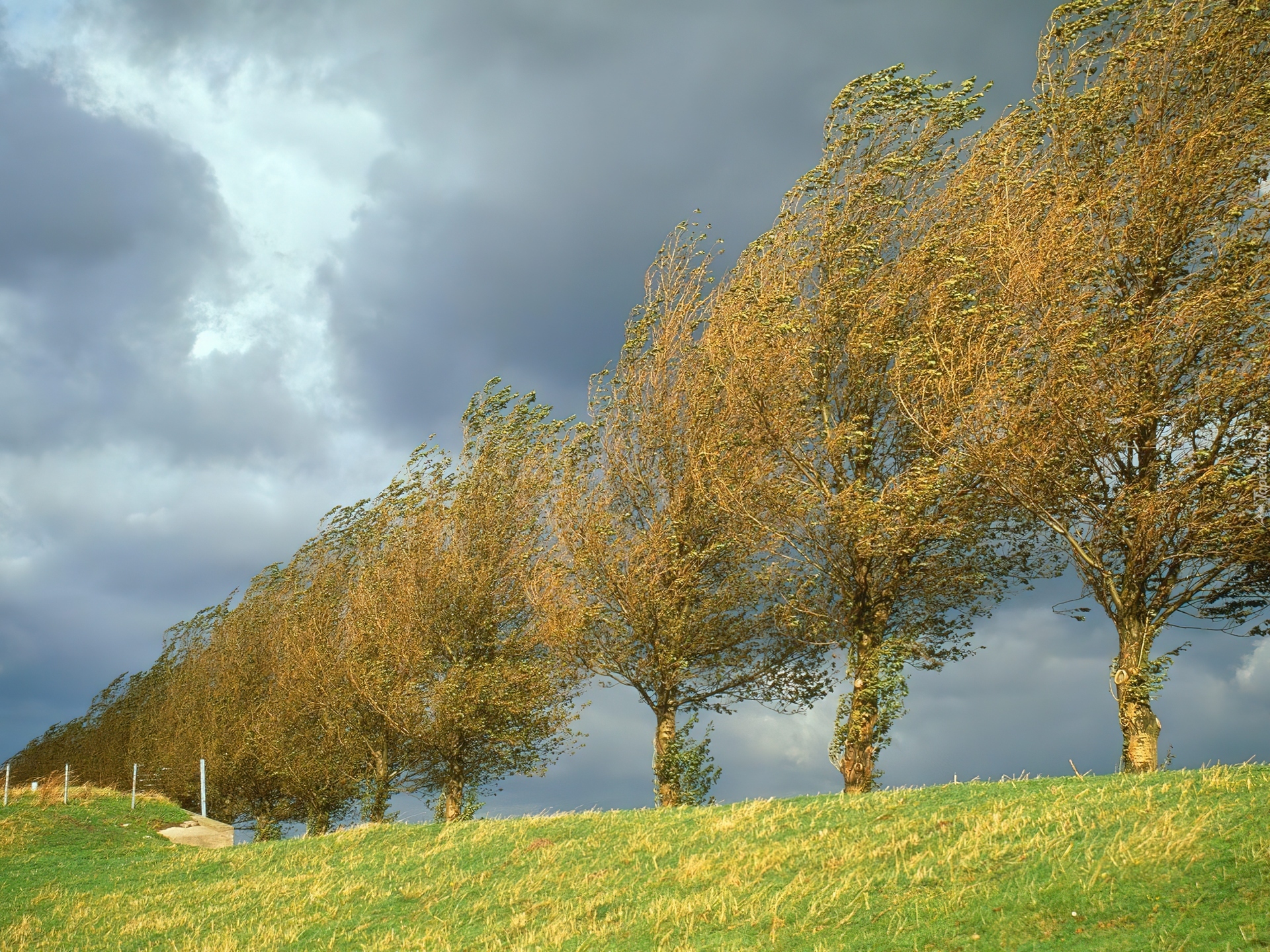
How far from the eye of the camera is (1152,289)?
19.4m

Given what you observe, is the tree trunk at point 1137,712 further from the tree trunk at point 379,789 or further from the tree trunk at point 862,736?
the tree trunk at point 379,789

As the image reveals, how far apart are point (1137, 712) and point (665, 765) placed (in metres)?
11.0

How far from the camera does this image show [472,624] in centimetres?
3016

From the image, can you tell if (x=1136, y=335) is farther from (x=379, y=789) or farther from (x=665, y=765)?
(x=379, y=789)

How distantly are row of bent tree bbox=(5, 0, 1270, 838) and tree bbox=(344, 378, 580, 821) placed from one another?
0.10 m

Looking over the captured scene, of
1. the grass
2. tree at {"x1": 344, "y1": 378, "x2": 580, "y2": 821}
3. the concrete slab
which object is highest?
tree at {"x1": 344, "y1": 378, "x2": 580, "y2": 821}

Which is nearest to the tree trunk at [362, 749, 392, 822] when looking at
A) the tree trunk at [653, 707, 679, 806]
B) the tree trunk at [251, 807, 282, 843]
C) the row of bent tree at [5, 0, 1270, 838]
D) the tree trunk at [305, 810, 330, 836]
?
the row of bent tree at [5, 0, 1270, 838]

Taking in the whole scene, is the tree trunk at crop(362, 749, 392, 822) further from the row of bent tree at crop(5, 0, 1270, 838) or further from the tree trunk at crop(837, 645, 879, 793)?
the tree trunk at crop(837, 645, 879, 793)

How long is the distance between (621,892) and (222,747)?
3579 cm

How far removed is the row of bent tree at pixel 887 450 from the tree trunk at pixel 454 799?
9 cm

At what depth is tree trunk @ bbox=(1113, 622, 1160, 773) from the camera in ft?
59.3

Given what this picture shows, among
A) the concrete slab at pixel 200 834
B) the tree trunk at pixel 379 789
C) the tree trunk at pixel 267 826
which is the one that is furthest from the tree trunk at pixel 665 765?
the tree trunk at pixel 267 826

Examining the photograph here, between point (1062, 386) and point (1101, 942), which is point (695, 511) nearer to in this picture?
point (1062, 386)

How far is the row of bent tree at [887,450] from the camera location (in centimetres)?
1811
